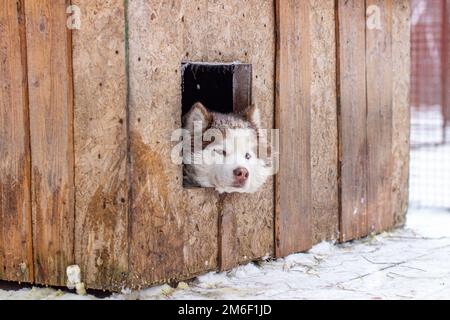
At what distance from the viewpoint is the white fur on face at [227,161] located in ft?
15.3

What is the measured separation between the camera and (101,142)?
162 inches

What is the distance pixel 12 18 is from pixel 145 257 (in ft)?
5.22

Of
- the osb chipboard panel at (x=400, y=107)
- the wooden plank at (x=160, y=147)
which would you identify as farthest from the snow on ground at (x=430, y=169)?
the wooden plank at (x=160, y=147)

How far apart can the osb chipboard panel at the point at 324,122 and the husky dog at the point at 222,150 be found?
0.75 m

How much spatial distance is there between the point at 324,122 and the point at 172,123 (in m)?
1.62

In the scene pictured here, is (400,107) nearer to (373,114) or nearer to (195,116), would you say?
(373,114)

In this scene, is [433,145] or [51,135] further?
[433,145]

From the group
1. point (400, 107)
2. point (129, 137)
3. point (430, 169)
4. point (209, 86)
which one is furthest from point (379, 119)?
point (430, 169)

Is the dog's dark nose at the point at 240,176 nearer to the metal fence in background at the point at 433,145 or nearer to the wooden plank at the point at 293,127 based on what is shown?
the wooden plank at the point at 293,127

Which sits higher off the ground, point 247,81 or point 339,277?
point 247,81

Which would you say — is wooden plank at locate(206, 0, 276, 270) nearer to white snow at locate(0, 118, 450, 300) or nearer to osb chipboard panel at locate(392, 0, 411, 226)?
white snow at locate(0, 118, 450, 300)

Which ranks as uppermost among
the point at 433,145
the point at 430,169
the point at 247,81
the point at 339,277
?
the point at 247,81

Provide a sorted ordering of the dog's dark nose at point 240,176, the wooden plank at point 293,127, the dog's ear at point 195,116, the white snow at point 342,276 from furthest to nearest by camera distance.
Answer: the wooden plank at point 293,127 → the dog's ear at point 195,116 → the dog's dark nose at point 240,176 → the white snow at point 342,276
